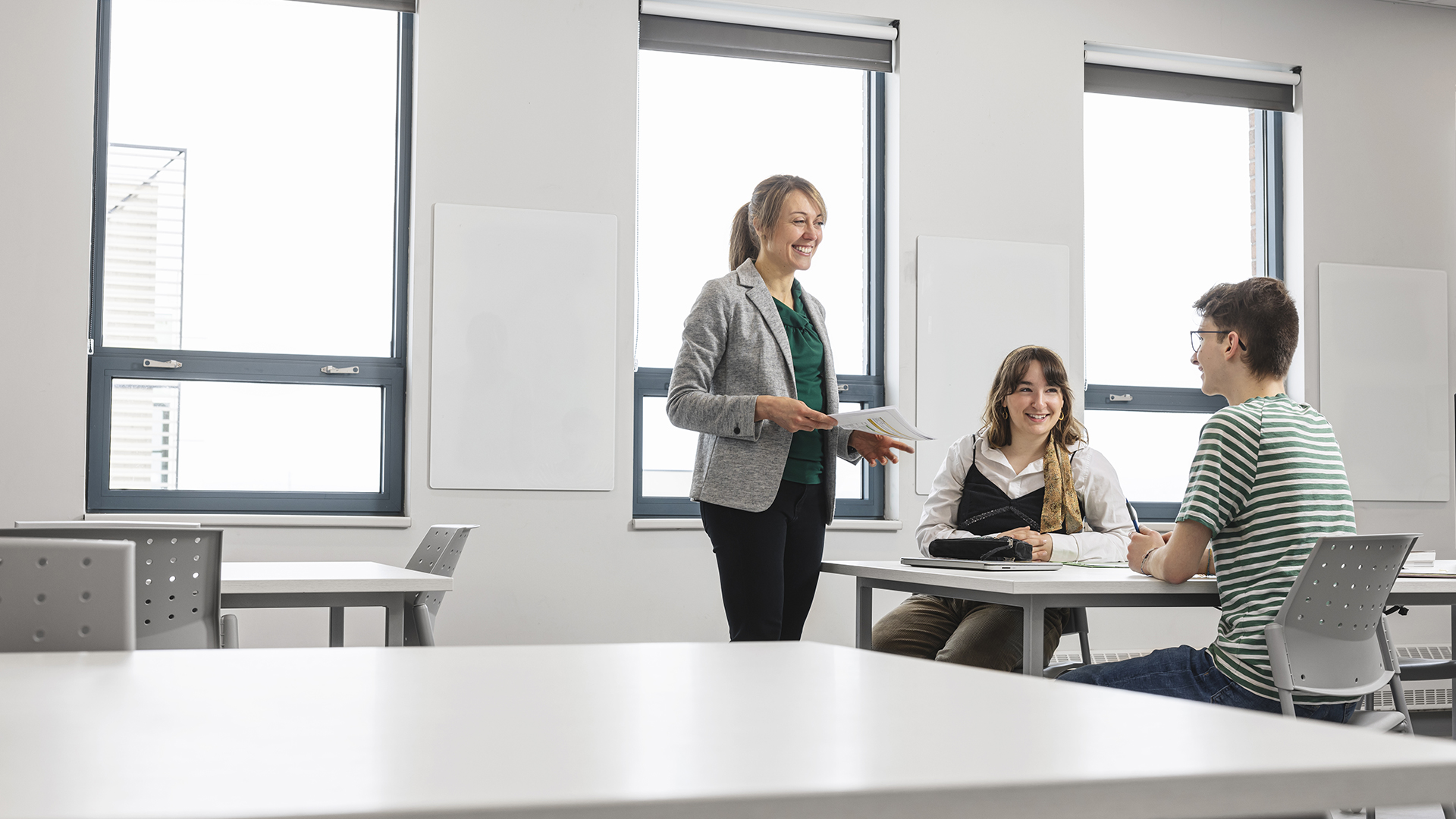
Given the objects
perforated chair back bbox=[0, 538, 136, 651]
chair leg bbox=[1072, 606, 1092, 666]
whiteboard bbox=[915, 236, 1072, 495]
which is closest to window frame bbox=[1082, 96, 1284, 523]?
whiteboard bbox=[915, 236, 1072, 495]

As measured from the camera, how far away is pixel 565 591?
14.1ft

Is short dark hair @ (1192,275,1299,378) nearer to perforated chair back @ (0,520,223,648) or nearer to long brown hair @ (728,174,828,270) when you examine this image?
long brown hair @ (728,174,828,270)

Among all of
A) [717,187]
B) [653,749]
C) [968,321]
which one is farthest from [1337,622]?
[717,187]

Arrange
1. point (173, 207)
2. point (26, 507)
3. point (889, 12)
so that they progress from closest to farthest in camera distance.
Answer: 1. point (26, 507)
2. point (173, 207)
3. point (889, 12)

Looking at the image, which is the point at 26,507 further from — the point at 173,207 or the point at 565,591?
the point at 565,591

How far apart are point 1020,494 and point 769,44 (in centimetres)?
247

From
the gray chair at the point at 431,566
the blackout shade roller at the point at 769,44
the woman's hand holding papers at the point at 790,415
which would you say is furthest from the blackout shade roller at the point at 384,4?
the woman's hand holding papers at the point at 790,415

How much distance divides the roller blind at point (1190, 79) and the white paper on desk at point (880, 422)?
10.2 feet

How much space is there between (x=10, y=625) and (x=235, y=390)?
10.8ft

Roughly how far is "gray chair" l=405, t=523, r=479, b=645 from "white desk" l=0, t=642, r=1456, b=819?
72.8 inches

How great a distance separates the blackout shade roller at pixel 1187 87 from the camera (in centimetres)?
516

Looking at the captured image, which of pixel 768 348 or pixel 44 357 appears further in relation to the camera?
pixel 44 357

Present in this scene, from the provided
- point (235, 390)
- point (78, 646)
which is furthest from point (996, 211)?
point (78, 646)

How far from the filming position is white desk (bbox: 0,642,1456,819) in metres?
0.49
